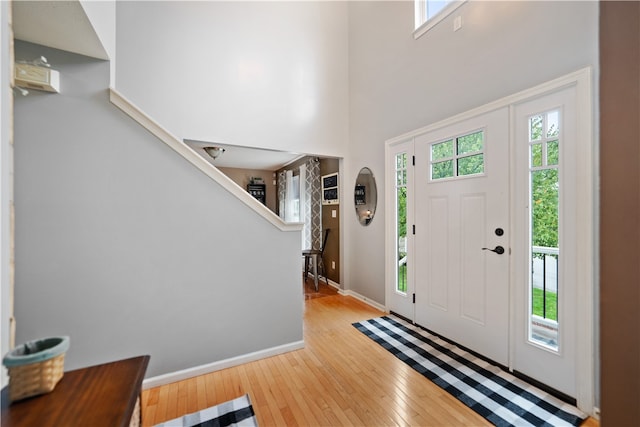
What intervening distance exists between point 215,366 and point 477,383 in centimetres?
194

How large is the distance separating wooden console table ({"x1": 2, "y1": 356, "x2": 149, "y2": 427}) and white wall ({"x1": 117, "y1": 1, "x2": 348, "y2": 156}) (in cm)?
248

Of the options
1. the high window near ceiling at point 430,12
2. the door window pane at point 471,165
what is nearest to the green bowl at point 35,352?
the door window pane at point 471,165

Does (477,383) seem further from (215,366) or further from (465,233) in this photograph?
(215,366)

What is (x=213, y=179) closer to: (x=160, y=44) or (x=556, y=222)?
(x=160, y=44)

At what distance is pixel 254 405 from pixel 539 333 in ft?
6.66

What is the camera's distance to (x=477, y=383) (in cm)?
195

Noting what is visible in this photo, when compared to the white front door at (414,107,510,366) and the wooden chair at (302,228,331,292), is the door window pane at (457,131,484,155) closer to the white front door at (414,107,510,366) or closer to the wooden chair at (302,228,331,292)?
the white front door at (414,107,510,366)

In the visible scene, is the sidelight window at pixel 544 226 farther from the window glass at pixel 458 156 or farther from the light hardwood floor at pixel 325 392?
the light hardwood floor at pixel 325 392

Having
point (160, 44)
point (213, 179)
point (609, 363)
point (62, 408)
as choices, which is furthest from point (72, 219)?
point (609, 363)

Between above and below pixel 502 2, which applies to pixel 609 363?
below

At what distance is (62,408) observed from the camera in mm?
919

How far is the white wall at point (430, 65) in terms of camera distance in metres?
1.83

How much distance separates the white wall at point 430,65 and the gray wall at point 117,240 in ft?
6.26

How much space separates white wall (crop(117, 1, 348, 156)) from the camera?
285 cm
